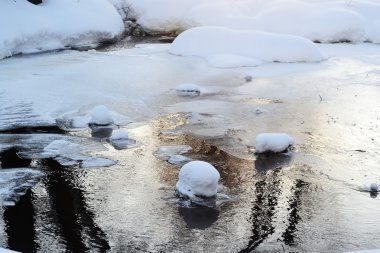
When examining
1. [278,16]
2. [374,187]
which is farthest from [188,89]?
[278,16]

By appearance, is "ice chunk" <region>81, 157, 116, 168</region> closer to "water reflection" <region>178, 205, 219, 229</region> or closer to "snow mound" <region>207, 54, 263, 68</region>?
"water reflection" <region>178, 205, 219, 229</region>

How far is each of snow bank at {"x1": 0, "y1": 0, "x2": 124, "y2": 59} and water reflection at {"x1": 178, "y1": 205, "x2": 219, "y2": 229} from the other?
1000 centimetres

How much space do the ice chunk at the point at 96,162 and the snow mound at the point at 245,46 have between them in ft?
23.2

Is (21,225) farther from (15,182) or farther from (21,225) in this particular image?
(15,182)

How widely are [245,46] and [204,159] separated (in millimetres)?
7710

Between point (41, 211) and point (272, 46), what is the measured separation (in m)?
9.97

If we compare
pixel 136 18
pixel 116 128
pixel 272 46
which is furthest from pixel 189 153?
pixel 136 18

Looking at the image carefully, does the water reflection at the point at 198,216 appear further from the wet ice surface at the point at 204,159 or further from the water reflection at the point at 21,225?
the water reflection at the point at 21,225

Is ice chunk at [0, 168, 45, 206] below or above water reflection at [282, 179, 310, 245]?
below

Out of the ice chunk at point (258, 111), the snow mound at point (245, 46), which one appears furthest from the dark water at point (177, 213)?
the snow mound at point (245, 46)

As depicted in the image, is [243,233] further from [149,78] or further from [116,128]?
[149,78]

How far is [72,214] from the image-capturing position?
5938mm

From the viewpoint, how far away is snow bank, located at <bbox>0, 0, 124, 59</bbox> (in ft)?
49.9

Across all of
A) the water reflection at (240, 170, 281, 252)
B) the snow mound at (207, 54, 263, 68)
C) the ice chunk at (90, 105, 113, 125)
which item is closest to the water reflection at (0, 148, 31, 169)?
the ice chunk at (90, 105, 113, 125)
